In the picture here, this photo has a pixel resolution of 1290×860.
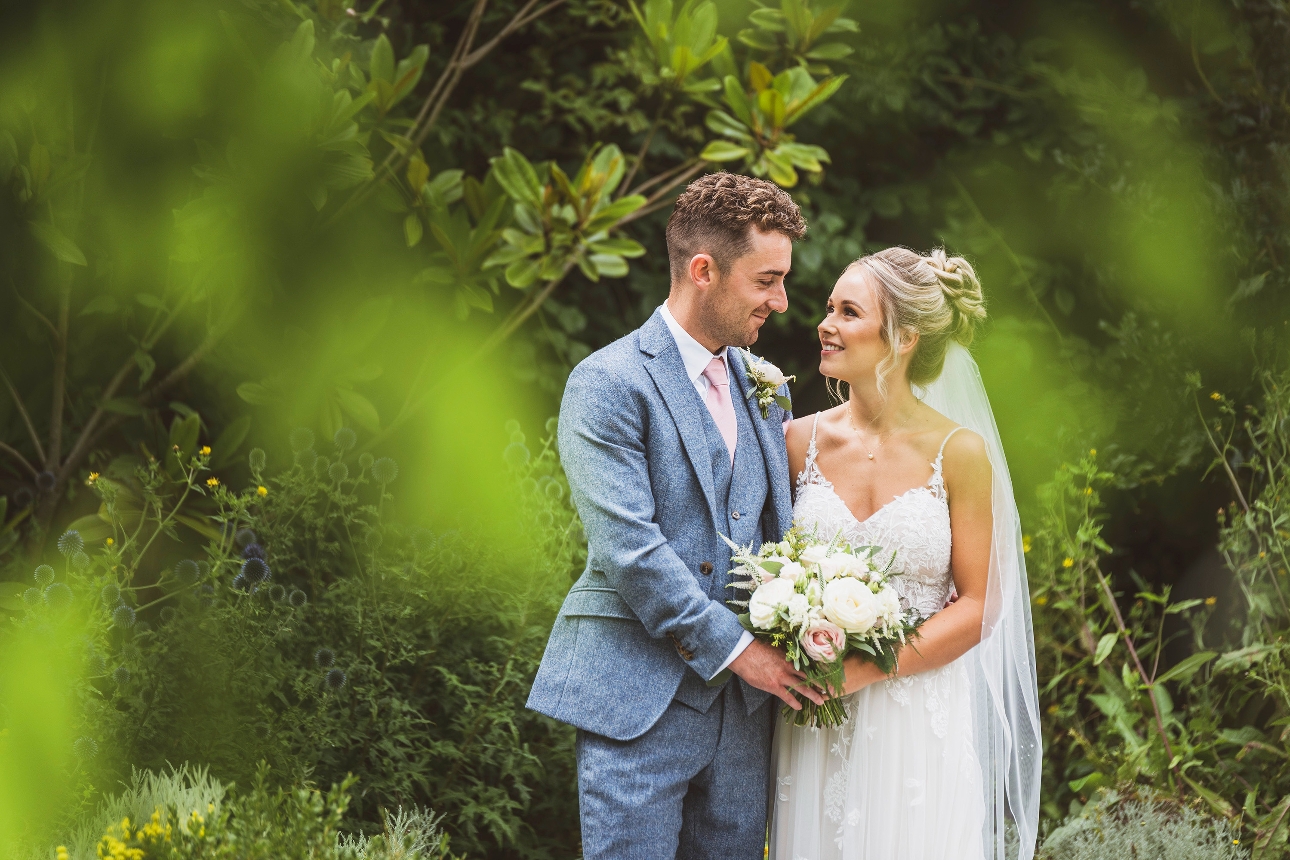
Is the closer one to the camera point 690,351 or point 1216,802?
point 690,351

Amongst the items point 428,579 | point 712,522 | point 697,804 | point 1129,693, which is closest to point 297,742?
point 428,579

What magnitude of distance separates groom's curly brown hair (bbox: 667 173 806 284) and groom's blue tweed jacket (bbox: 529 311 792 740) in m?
0.20

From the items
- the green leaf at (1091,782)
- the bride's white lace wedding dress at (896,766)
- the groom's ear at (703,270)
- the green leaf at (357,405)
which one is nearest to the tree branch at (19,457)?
the green leaf at (357,405)

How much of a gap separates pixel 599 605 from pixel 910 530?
0.72m

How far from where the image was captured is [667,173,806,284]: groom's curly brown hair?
2.34 metres

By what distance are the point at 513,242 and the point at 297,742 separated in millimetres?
1660

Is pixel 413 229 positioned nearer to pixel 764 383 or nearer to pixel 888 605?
pixel 764 383

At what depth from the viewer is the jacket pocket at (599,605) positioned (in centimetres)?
230

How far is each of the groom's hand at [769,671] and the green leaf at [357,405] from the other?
1.71 metres

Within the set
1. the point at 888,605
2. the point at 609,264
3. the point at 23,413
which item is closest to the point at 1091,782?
the point at 888,605

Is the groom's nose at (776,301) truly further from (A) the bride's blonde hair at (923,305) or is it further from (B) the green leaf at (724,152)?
(B) the green leaf at (724,152)

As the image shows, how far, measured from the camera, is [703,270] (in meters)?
2.38

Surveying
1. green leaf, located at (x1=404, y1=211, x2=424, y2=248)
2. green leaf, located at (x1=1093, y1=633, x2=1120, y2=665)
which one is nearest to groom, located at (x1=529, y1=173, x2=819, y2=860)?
green leaf, located at (x1=404, y1=211, x2=424, y2=248)

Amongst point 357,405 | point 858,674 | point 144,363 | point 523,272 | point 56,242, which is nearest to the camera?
point 858,674
